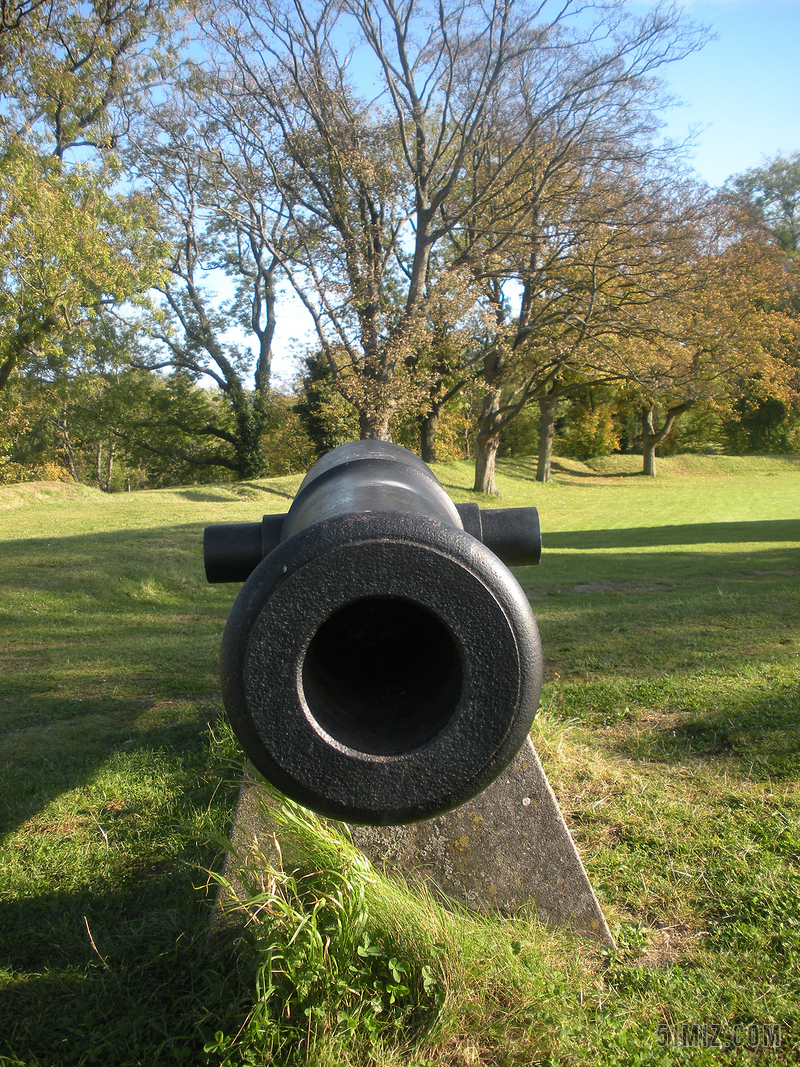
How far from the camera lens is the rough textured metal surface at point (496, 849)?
263cm

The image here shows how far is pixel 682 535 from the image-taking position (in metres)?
17.8

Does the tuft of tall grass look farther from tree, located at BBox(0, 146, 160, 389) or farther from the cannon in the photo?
tree, located at BBox(0, 146, 160, 389)

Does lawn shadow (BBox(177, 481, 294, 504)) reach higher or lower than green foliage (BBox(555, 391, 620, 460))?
lower

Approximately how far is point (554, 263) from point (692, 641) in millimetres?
18082

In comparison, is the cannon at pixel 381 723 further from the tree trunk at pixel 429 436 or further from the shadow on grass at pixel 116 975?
the tree trunk at pixel 429 436

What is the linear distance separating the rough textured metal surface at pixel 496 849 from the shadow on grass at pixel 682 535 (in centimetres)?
1352

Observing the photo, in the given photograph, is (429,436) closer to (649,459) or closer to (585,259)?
(585,259)

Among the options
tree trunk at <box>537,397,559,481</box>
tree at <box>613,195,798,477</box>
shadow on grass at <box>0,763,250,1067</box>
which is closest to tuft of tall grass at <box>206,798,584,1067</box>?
shadow on grass at <box>0,763,250,1067</box>

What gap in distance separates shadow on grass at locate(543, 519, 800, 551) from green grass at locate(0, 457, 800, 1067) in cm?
999

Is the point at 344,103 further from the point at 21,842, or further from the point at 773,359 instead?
the point at 773,359

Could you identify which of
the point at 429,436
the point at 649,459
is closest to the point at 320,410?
the point at 429,436

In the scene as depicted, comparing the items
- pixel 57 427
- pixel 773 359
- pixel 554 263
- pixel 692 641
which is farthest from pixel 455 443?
pixel 692 641

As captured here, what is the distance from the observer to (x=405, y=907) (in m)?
2.35

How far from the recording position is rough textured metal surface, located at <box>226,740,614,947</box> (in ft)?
8.63
